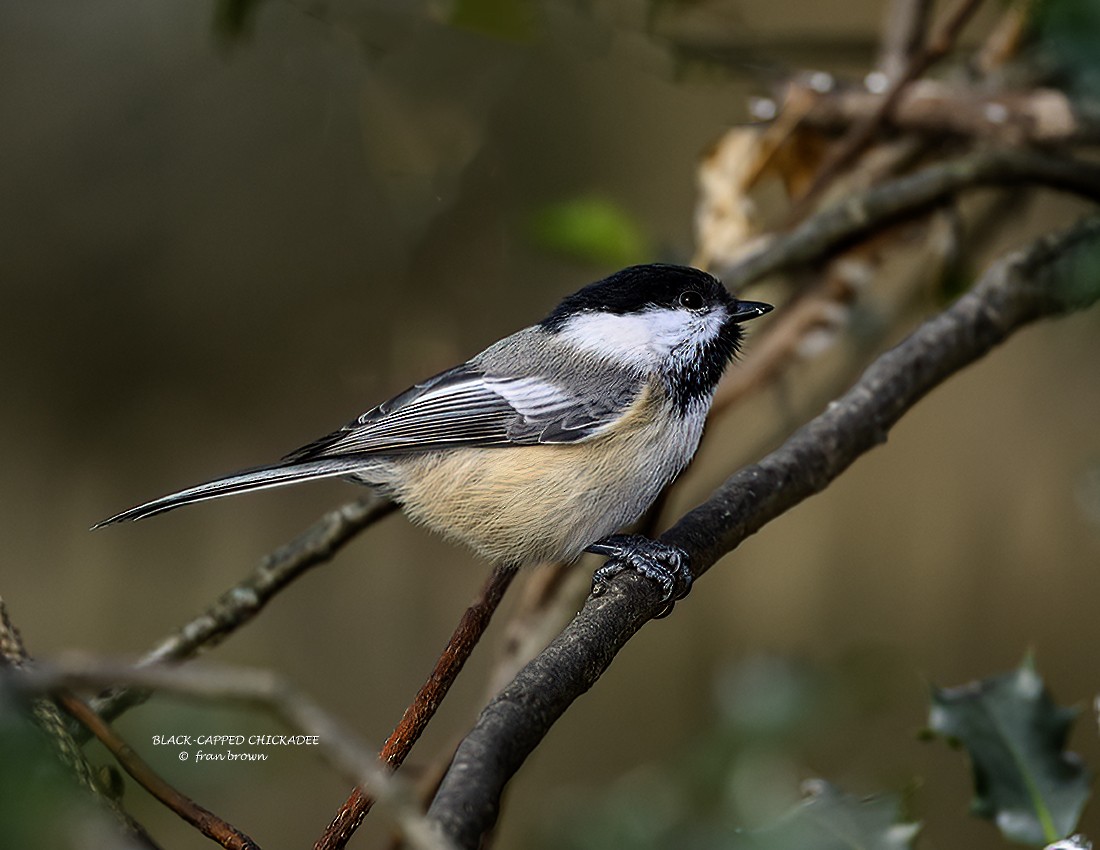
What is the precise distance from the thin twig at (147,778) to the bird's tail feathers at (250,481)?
0.48 m

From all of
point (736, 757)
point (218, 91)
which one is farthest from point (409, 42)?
point (736, 757)

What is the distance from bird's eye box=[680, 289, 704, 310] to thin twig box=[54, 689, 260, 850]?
0.90 meters

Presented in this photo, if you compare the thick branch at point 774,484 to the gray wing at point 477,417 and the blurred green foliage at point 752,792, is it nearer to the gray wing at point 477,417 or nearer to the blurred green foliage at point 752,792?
the blurred green foliage at point 752,792

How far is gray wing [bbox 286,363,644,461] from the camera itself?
4.48ft

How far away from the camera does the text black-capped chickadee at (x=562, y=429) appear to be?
1.33 meters

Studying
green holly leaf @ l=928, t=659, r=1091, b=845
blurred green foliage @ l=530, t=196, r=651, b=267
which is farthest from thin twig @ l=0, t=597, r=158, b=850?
blurred green foliage @ l=530, t=196, r=651, b=267

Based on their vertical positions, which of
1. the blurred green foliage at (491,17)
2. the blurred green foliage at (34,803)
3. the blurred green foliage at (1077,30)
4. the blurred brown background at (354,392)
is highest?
the blurred green foliage at (491,17)

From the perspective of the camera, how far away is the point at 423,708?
34.8 inches

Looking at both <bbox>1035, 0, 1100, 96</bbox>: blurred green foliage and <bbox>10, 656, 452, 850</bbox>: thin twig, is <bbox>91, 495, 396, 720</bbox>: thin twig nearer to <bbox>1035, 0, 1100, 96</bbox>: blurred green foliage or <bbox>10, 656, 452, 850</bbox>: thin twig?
<bbox>10, 656, 452, 850</bbox>: thin twig

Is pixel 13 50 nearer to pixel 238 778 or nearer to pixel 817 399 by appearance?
pixel 817 399

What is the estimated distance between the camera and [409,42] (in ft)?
6.52

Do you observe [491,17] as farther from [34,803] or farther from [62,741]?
[34,803]

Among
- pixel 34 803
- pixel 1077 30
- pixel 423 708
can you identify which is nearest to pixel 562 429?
pixel 423 708

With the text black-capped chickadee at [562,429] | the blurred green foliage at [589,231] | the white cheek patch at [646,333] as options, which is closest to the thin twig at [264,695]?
the text black-capped chickadee at [562,429]
